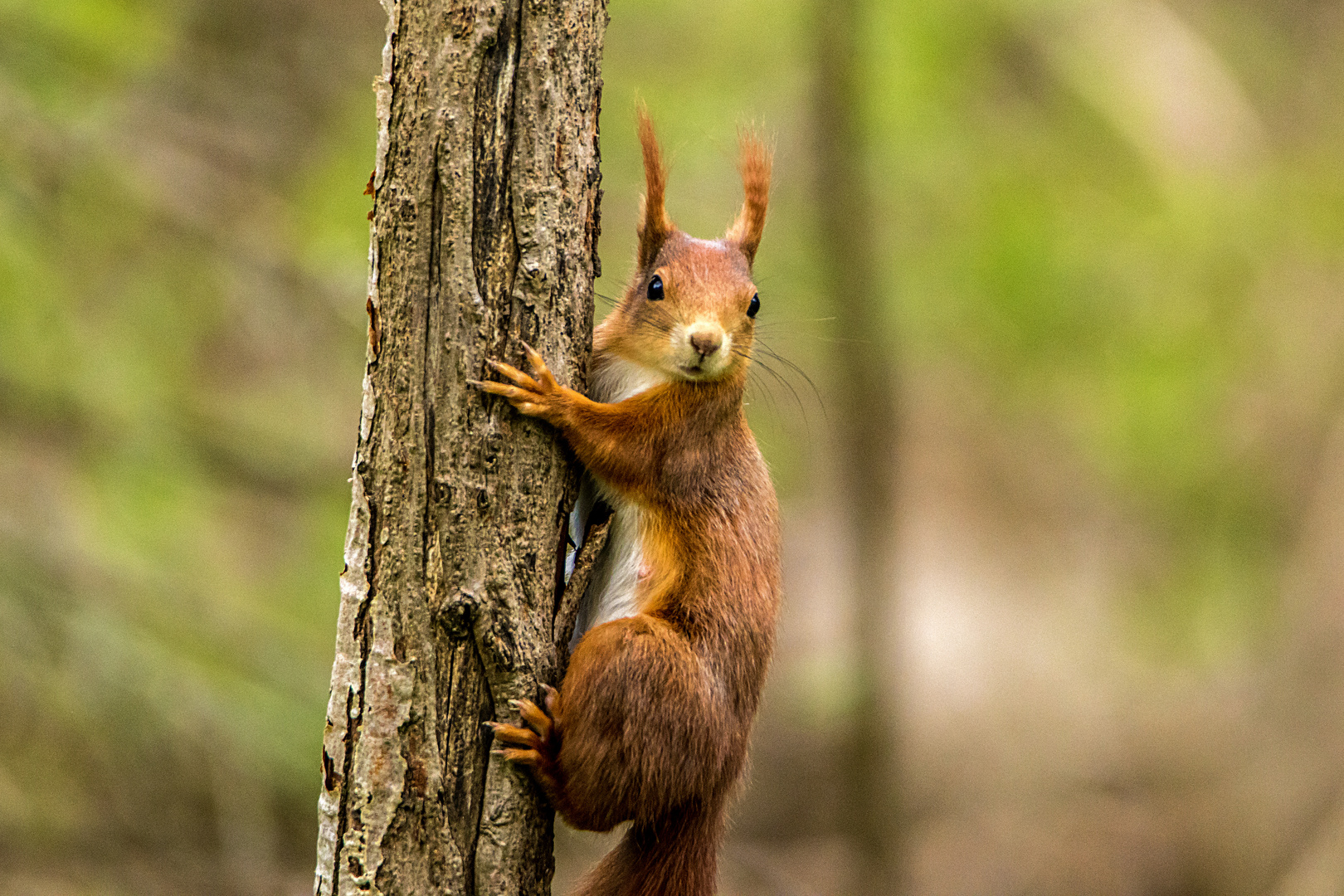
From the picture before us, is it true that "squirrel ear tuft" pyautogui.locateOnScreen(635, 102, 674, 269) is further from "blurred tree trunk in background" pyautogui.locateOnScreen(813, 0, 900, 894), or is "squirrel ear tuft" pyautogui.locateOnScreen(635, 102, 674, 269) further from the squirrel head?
"blurred tree trunk in background" pyautogui.locateOnScreen(813, 0, 900, 894)

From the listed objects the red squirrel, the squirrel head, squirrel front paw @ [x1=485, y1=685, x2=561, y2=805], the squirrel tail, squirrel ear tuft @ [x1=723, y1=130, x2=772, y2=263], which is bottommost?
the squirrel tail

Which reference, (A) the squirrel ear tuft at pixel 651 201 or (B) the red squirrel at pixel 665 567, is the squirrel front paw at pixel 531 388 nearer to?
(B) the red squirrel at pixel 665 567

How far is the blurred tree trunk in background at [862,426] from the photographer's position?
4633 mm

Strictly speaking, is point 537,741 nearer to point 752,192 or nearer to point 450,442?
point 450,442

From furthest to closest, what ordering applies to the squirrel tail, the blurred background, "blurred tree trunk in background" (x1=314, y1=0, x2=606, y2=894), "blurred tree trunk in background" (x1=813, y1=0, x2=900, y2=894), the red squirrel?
"blurred tree trunk in background" (x1=813, y1=0, x2=900, y2=894), the blurred background, the squirrel tail, the red squirrel, "blurred tree trunk in background" (x1=314, y1=0, x2=606, y2=894)

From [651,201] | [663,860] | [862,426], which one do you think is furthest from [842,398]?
[663,860]

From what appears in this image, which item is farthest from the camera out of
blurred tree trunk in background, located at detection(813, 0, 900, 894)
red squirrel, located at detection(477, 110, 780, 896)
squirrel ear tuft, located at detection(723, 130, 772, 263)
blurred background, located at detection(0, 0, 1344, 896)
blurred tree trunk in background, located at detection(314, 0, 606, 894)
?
blurred tree trunk in background, located at detection(813, 0, 900, 894)

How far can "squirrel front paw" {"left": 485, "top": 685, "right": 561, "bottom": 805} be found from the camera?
1921 millimetres

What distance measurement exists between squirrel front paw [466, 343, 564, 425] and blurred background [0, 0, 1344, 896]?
2.83 feet

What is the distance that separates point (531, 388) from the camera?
1.92m

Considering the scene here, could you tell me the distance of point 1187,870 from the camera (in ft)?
19.6

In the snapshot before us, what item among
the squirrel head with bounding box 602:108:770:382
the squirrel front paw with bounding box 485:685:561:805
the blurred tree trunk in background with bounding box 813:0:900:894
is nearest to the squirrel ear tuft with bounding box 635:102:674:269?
the squirrel head with bounding box 602:108:770:382

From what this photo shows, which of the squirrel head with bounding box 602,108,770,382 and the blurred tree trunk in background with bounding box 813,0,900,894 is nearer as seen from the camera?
the squirrel head with bounding box 602,108,770,382

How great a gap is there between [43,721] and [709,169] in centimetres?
276
